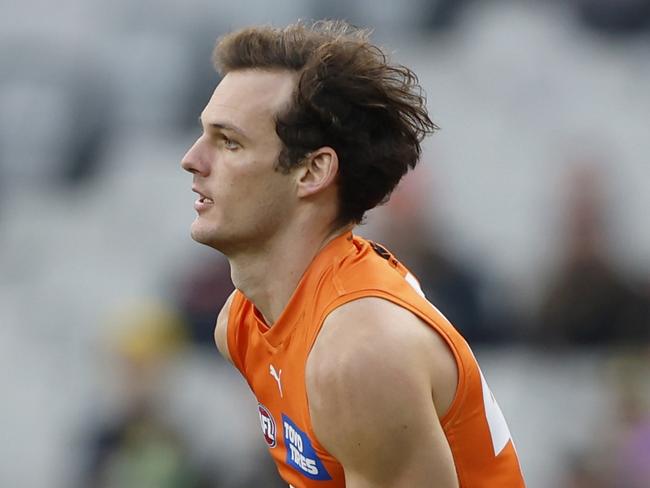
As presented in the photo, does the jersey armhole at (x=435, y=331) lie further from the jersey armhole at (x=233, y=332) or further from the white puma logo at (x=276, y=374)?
the jersey armhole at (x=233, y=332)

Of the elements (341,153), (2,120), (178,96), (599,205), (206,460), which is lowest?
(206,460)

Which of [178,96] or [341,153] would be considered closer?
[341,153]

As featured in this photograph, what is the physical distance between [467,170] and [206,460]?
2.16 m

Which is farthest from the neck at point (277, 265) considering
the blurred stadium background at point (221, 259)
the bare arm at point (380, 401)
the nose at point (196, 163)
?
the blurred stadium background at point (221, 259)

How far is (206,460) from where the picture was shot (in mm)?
6555

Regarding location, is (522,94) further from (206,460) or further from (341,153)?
(341,153)

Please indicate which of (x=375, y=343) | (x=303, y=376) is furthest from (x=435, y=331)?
(x=303, y=376)

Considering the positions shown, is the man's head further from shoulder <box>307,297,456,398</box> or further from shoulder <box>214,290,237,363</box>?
shoulder <box>214,290,237,363</box>

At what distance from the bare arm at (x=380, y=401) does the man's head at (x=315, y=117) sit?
459mm

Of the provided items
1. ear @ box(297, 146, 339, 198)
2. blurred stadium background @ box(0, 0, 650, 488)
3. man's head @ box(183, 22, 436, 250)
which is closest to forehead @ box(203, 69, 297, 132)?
man's head @ box(183, 22, 436, 250)

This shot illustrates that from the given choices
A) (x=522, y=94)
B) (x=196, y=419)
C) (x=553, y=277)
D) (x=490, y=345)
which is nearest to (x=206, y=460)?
(x=196, y=419)

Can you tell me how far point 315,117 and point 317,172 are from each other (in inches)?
5.7

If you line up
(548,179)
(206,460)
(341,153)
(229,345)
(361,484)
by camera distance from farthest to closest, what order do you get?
(548,179) < (206,460) < (229,345) < (341,153) < (361,484)

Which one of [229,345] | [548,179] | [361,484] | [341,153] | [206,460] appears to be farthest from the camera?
[548,179]
